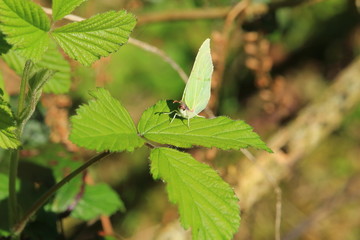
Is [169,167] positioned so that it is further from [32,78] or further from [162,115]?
[32,78]

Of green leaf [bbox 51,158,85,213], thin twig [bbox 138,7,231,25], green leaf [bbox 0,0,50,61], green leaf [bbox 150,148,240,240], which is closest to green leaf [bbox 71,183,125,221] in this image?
green leaf [bbox 51,158,85,213]

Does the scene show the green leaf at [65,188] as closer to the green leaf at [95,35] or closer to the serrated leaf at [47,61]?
the serrated leaf at [47,61]

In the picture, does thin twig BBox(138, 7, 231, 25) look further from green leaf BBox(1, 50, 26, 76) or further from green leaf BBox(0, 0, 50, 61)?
green leaf BBox(0, 0, 50, 61)

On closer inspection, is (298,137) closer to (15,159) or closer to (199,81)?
(199,81)

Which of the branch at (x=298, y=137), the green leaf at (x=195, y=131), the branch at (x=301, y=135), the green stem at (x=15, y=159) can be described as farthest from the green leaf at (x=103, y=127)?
the branch at (x=301, y=135)

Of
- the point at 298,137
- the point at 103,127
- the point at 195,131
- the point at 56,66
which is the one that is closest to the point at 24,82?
the point at 103,127

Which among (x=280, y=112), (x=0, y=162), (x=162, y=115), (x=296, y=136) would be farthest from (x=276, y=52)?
(x=162, y=115)

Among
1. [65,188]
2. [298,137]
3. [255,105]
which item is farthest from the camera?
[255,105]

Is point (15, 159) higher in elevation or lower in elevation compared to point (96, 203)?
higher
